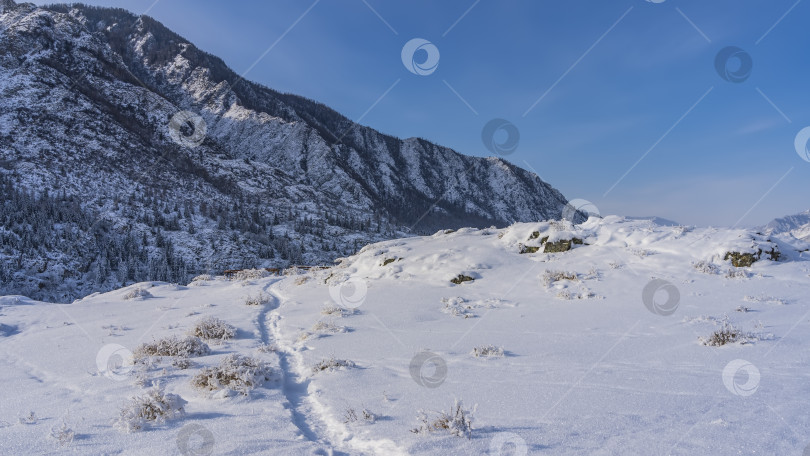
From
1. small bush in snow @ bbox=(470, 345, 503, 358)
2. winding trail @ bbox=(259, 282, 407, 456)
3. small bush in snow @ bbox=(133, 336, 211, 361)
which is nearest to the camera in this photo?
winding trail @ bbox=(259, 282, 407, 456)

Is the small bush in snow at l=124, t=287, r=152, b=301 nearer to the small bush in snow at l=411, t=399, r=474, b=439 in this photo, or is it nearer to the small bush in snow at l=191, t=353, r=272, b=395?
the small bush in snow at l=191, t=353, r=272, b=395

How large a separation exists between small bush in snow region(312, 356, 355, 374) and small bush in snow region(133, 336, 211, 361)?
247cm

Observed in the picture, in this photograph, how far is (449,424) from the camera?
354 cm

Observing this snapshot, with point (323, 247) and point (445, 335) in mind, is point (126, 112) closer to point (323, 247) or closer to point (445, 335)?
point (323, 247)

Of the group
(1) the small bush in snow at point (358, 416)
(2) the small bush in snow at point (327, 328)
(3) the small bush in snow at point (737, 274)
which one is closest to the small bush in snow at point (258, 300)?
(2) the small bush in snow at point (327, 328)

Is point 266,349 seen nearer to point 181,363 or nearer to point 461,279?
point 181,363

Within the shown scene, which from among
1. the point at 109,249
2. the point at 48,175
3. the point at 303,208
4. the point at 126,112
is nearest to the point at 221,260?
the point at 109,249

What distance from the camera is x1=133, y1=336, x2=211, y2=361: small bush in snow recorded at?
6.57 metres

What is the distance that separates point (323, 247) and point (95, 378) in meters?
68.8

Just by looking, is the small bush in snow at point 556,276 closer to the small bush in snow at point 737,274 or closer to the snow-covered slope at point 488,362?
the snow-covered slope at point 488,362

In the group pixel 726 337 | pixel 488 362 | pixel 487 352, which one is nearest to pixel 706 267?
pixel 726 337

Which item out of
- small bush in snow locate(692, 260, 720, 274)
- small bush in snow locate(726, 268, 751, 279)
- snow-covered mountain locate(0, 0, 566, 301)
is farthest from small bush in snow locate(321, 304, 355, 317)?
snow-covered mountain locate(0, 0, 566, 301)

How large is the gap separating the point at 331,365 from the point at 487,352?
2536 millimetres

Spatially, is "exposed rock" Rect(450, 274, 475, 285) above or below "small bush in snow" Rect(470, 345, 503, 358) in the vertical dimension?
above
